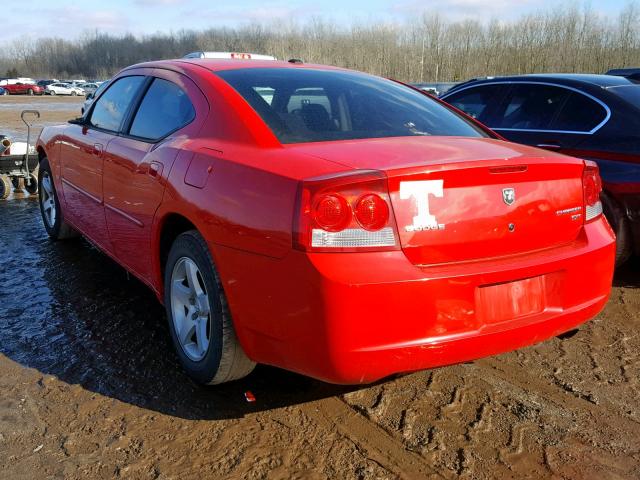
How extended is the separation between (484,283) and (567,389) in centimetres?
105

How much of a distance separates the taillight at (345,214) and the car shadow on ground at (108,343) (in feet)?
3.43

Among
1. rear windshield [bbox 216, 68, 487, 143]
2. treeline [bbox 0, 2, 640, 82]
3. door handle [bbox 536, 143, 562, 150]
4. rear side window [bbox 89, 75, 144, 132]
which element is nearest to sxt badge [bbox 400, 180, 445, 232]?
rear windshield [bbox 216, 68, 487, 143]

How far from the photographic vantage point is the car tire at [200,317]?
2.72m

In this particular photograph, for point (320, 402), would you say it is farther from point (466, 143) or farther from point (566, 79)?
point (566, 79)

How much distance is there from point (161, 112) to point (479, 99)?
3.42 m

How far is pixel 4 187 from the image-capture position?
26.2 ft

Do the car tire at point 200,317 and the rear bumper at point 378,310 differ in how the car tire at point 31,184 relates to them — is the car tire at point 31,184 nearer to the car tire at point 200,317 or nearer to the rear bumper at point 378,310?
the car tire at point 200,317

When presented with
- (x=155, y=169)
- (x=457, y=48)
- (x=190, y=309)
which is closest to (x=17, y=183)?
(x=155, y=169)

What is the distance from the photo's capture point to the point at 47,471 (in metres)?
2.39

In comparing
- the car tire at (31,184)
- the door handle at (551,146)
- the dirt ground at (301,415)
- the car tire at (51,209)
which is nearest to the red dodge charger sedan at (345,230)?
the dirt ground at (301,415)

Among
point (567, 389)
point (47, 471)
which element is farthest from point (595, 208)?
point (47, 471)

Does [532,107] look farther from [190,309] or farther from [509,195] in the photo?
[190,309]

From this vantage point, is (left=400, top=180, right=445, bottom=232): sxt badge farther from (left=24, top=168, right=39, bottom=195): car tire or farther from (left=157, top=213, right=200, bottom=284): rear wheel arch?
(left=24, top=168, right=39, bottom=195): car tire

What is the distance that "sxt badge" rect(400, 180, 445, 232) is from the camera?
2.29m
